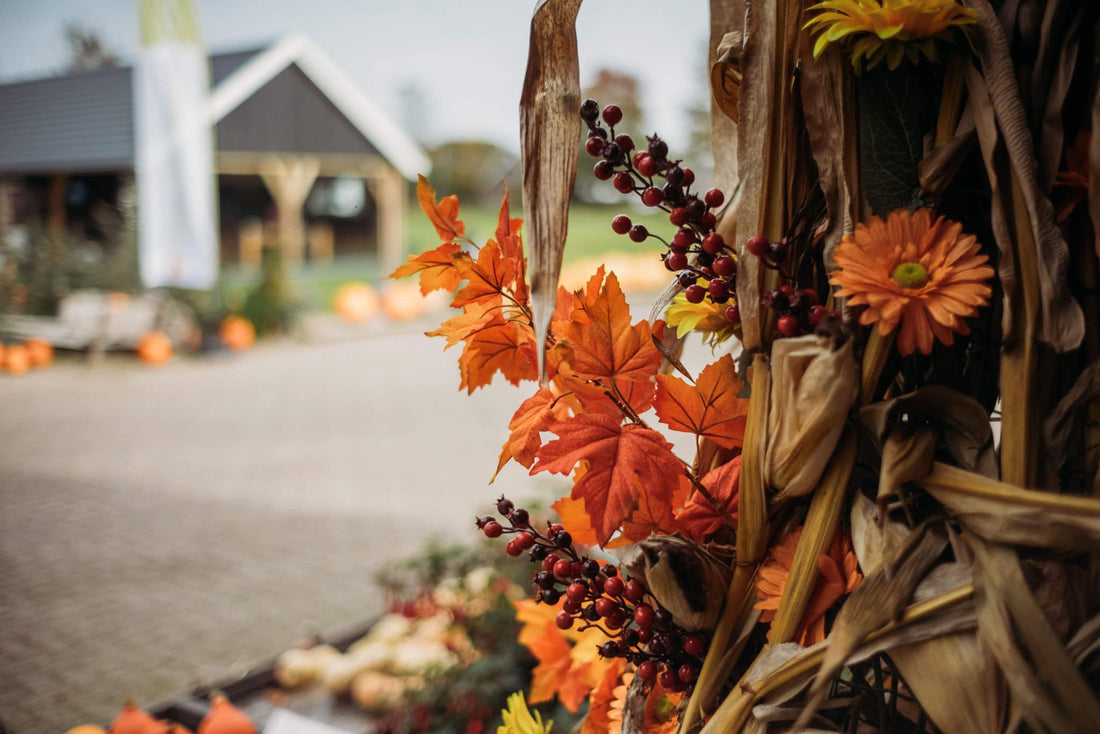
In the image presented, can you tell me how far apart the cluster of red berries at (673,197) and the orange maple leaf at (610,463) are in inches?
3.9

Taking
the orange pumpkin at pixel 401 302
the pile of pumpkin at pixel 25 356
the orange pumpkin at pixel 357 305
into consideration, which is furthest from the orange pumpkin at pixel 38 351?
the orange pumpkin at pixel 401 302

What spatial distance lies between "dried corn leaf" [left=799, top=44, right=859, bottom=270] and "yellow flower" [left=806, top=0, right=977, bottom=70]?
0.02 m

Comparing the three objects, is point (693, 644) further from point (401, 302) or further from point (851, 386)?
point (401, 302)

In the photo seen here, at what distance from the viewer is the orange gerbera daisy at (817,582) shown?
1.65 ft

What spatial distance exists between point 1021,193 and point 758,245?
13cm

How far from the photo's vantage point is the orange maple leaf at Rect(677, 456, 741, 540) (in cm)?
56

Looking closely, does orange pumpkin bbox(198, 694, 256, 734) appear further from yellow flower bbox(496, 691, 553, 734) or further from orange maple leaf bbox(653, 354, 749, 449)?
orange maple leaf bbox(653, 354, 749, 449)

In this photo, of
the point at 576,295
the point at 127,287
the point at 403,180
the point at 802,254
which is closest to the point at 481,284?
the point at 576,295

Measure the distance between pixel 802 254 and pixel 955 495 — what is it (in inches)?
6.5

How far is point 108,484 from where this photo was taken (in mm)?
5387

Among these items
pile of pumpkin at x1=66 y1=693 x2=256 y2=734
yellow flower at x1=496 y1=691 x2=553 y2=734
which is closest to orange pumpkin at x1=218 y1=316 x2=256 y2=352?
pile of pumpkin at x1=66 y1=693 x2=256 y2=734

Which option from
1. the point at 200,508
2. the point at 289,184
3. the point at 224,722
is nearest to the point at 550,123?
the point at 224,722

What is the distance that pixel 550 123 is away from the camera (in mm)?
526

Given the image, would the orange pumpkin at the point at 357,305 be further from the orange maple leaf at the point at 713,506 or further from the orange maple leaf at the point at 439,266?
the orange maple leaf at the point at 713,506
